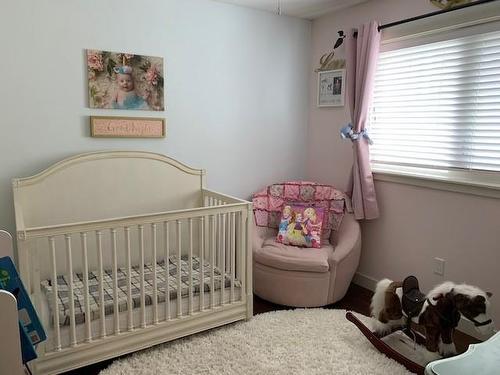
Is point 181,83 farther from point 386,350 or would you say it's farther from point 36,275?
point 386,350

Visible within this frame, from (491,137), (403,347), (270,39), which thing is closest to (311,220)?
(403,347)

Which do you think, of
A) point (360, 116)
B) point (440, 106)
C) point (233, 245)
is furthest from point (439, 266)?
point (233, 245)

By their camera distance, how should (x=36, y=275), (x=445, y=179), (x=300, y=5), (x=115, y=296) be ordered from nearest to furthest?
(x=36, y=275) → (x=115, y=296) → (x=445, y=179) → (x=300, y=5)

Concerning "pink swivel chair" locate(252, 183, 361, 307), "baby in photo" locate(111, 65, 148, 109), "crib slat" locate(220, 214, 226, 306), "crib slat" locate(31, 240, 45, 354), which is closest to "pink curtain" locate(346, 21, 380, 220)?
"pink swivel chair" locate(252, 183, 361, 307)

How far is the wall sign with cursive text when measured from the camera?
2.72 metres

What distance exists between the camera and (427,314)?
2119mm

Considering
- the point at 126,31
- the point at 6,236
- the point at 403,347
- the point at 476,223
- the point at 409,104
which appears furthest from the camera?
the point at 409,104

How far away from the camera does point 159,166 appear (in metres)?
2.91

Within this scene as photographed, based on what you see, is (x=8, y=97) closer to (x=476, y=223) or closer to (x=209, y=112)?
(x=209, y=112)

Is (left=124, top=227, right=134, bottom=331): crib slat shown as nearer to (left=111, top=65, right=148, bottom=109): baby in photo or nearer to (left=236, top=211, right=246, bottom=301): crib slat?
(left=236, top=211, right=246, bottom=301): crib slat

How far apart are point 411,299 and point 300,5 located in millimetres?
2430

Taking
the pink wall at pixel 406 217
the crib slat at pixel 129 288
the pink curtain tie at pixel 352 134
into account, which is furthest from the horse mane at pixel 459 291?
the crib slat at pixel 129 288

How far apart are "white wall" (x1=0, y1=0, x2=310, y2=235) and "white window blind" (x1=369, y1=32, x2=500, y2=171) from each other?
880mm

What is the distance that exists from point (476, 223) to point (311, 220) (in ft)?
3.82
